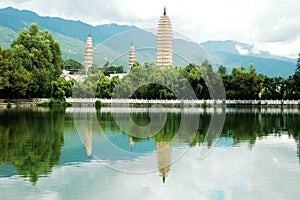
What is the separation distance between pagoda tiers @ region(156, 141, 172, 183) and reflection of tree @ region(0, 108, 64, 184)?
253cm

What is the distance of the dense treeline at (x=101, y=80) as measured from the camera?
4153 cm

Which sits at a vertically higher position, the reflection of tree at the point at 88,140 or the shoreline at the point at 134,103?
the shoreline at the point at 134,103

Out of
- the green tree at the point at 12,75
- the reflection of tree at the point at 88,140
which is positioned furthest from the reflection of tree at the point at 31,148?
the green tree at the point at 12,75

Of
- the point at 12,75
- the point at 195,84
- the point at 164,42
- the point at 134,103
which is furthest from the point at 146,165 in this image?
the point at 164,42

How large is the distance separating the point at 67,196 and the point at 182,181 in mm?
2490

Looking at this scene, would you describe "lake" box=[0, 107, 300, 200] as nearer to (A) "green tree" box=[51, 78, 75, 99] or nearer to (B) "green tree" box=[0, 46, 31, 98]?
(B) "green tree" box=[0, 46, 31, 98]

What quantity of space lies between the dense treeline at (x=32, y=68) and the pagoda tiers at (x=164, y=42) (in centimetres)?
948

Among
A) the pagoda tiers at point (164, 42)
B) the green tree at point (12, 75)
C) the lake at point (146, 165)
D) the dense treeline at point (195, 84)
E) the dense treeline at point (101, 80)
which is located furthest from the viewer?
the dense treeline at point (195, 84)

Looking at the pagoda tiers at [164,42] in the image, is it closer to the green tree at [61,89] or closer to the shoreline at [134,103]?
the shoreline at [134,103]

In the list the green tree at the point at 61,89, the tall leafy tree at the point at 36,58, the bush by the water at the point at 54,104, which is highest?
the tall leafy tree at the point at 36,58

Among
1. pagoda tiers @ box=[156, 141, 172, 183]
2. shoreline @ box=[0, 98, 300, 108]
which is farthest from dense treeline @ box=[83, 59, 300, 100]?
pagoda tiers @ box=[156, 141, 172, 183]

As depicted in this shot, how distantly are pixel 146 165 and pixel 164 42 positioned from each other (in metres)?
39.4

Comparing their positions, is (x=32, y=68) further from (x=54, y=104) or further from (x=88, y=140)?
(x=88, y=140)

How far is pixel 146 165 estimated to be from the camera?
11.7m
